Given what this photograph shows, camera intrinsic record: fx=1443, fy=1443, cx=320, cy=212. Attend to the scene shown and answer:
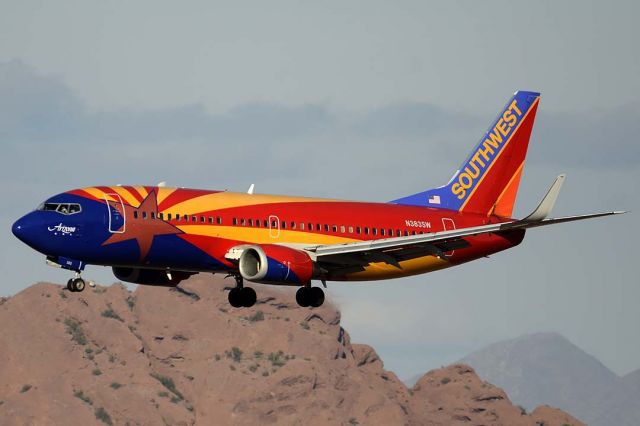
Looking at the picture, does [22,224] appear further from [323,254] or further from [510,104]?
[510,104]

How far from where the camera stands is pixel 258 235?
69500 millimetres

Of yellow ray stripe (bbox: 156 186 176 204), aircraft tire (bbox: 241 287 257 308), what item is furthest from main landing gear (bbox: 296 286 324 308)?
yellow ray stripe (bbox: 156 186 176 204)

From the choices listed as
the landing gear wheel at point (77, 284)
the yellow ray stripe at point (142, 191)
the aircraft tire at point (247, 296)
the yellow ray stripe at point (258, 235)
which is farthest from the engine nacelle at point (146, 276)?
the landing gear wheel at point (77, 284)

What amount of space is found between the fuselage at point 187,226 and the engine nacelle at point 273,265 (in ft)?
3.54

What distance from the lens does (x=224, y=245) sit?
224 ft

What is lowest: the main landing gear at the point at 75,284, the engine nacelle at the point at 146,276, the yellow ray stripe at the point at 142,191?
the main landing gear at the point at 75,284

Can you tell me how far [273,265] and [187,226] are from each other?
14.5ft

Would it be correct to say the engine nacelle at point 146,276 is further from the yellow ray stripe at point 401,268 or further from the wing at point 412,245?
the yellow ray stripe at point 401,268

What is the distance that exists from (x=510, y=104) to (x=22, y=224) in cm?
3303

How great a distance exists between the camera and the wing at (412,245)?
Answer: 223ft

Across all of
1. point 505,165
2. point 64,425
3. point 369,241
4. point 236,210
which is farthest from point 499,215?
point 64,425

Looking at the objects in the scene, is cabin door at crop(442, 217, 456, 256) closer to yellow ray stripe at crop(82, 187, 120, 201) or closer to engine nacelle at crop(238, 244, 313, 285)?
engine nacelle at crop(238, 244, 313, 285)

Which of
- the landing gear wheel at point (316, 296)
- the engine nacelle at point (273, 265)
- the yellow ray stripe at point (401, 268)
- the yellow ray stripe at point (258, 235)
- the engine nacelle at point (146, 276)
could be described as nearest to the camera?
the engine nacelle at point (273, 265)

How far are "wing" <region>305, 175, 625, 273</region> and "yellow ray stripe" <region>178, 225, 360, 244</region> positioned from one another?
113 centimetres
